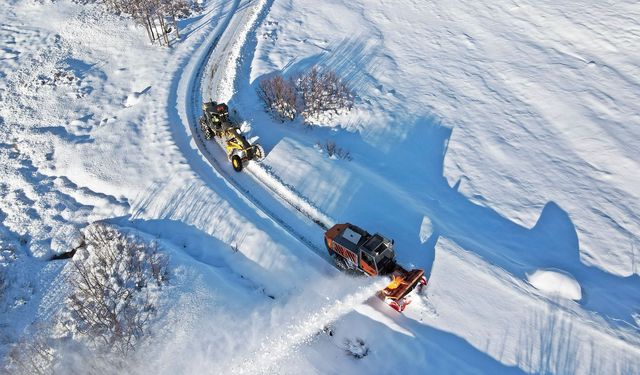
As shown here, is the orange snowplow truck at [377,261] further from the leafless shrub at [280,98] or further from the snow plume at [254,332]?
the leafless shrub at [280,98]

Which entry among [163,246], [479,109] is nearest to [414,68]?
[479,109]

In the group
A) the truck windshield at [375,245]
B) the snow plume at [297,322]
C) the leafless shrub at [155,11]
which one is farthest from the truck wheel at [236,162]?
the leafless shrub at [155,11]

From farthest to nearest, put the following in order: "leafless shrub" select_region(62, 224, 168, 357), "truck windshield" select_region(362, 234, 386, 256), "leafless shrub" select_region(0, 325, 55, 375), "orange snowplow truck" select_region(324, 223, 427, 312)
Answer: "truck windshield" select_region(362, 234, 386, 256) < "orange snowplow truck" select_region(324, 223, 427, 312) < "leafless shrub" select_region(62, 224, 168, 357) < "leafless shrub" select_region(0, 325, 55, 375)

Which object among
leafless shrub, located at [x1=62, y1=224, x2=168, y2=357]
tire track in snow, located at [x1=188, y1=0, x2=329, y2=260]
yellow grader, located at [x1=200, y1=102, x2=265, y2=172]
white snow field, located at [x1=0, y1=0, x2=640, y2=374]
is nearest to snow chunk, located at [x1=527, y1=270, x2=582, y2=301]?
white snow field, located at [x1=0, y1=0, x2=640, y2=374]

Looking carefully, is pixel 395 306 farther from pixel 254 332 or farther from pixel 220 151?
pixel 220 151

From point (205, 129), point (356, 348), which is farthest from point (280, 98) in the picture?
point (356, 348)

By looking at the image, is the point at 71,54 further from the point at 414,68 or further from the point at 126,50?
the point at 414,68

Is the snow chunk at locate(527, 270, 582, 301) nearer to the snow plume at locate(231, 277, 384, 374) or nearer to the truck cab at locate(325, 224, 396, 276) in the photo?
the truck cab at locate(325, 224, 396, 276)
